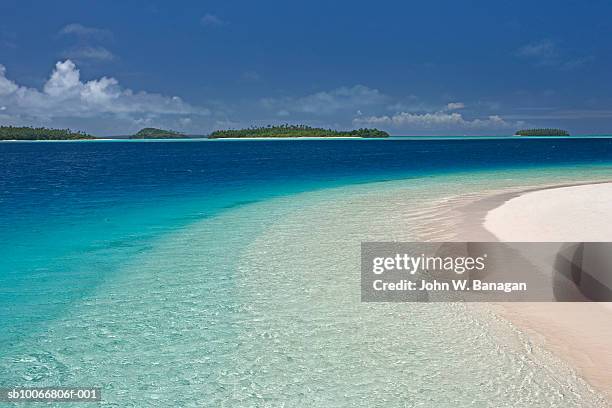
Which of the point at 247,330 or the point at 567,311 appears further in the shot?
the point at 567,311

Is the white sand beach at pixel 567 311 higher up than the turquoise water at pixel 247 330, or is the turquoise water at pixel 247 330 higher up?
the white sand beach at pixel 567 311

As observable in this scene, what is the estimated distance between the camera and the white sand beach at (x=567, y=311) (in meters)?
6.17

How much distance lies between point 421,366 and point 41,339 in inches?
219

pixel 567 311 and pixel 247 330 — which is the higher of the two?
pixel 567 311

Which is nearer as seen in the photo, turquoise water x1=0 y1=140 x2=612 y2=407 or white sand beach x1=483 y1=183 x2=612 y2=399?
turquoise water x1=0 y1=140 x2=612 y2=407

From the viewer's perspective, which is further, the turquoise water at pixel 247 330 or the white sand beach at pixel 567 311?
the white sand beach at pixel 567 311

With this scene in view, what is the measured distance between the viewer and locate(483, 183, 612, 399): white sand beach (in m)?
6.17

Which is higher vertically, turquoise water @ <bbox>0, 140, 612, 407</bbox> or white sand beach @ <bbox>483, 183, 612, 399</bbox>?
white sand beach @ <bbox>483, 183, 612, 399</bbox>

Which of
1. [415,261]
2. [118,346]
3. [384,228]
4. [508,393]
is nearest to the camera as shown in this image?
[508,393]

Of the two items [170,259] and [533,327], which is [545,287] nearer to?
[533,327]

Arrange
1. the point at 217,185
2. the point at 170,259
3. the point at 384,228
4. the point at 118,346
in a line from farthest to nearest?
1. the point at 217,185
2. the point at 384,228
3. the point at 170,259
4. the point at 118,346

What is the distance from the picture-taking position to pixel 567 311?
25.3ft

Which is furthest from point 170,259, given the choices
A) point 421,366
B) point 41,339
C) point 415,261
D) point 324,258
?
point 421,366

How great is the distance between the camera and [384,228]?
47.9ft
